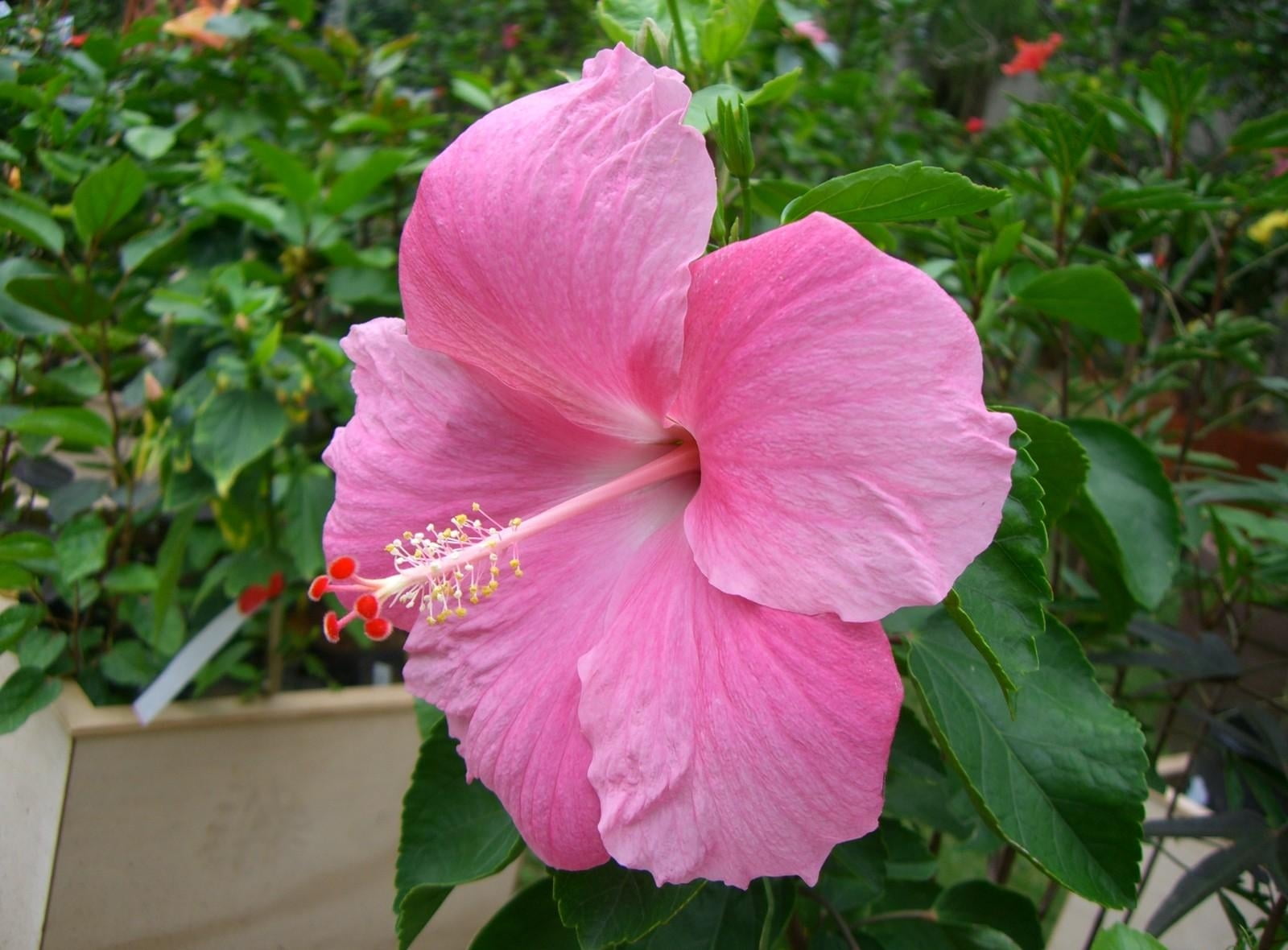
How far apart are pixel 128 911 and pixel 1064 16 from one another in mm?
4339

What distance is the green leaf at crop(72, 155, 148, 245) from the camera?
0.91 meters

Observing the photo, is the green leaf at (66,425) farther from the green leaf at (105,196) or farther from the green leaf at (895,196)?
the green leaf at (895,196)

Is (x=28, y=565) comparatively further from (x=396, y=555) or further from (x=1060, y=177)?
(x=1060, y=177)

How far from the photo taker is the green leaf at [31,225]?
34.5 inches

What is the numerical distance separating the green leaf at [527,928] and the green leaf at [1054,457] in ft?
1.51

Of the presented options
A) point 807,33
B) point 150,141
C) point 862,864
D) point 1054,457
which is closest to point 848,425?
point 1054,457

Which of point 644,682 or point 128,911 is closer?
point 644,682

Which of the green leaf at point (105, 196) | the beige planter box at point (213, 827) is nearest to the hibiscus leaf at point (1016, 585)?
the beige planter box at point (213, 827)

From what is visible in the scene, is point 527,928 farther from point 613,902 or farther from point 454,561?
point 454,561

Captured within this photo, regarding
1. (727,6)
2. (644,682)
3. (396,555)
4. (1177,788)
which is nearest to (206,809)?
(396,555)

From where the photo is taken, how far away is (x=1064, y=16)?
374 centimetres

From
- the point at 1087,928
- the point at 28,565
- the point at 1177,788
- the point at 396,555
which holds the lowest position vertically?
the point at 1087,928

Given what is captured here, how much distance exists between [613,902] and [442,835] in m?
0.15

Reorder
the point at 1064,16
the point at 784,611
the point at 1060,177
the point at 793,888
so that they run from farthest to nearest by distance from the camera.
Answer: the point at 1064,16
the point at 1060,177
the point at 793,888
the point at 784,611
